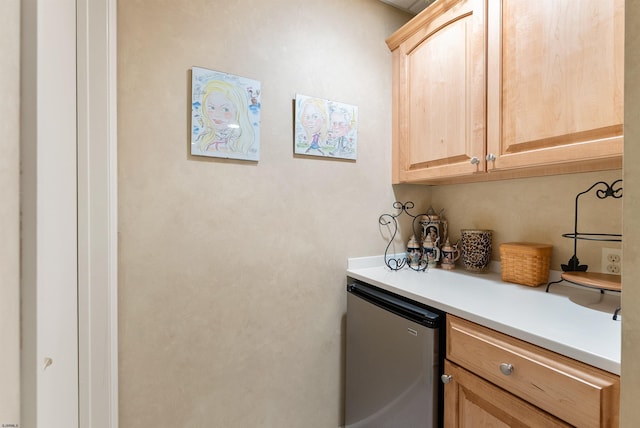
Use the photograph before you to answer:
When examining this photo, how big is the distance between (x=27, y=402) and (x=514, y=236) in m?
1.81

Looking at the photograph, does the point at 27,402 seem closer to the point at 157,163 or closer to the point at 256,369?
the point at 157,163

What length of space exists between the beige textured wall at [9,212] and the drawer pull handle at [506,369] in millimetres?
1097

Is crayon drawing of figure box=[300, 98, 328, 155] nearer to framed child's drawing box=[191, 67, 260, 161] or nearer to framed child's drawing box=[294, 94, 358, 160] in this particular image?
framed child's drawing box=[294, 94, 358, 160]

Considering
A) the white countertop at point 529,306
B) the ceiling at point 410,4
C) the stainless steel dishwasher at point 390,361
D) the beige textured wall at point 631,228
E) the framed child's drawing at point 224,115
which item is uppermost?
the ceiling at point 410,4

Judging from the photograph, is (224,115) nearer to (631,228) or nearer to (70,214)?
(70,214)

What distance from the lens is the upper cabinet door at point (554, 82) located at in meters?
0.90

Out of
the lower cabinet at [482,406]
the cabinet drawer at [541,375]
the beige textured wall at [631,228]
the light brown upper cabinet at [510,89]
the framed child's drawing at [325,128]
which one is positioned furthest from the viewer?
the framed child's drawing at [325,128]

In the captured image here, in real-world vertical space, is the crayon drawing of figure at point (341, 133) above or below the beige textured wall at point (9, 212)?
above

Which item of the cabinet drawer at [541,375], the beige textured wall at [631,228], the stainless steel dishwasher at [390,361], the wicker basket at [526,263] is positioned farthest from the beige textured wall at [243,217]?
the beige textured wall at [631,228]

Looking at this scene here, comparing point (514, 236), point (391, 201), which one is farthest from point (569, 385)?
point (391, 201)

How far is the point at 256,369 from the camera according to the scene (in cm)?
140

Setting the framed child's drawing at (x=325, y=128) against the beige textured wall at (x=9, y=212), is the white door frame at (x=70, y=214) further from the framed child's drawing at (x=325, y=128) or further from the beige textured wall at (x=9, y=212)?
the framed child's drawing at (x=325, y=128)

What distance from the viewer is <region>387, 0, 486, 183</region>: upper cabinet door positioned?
128 centimetres

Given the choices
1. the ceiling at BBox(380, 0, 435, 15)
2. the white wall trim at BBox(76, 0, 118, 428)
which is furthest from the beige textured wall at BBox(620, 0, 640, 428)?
the ceiling at BBox(380, 0, 435, 15)
